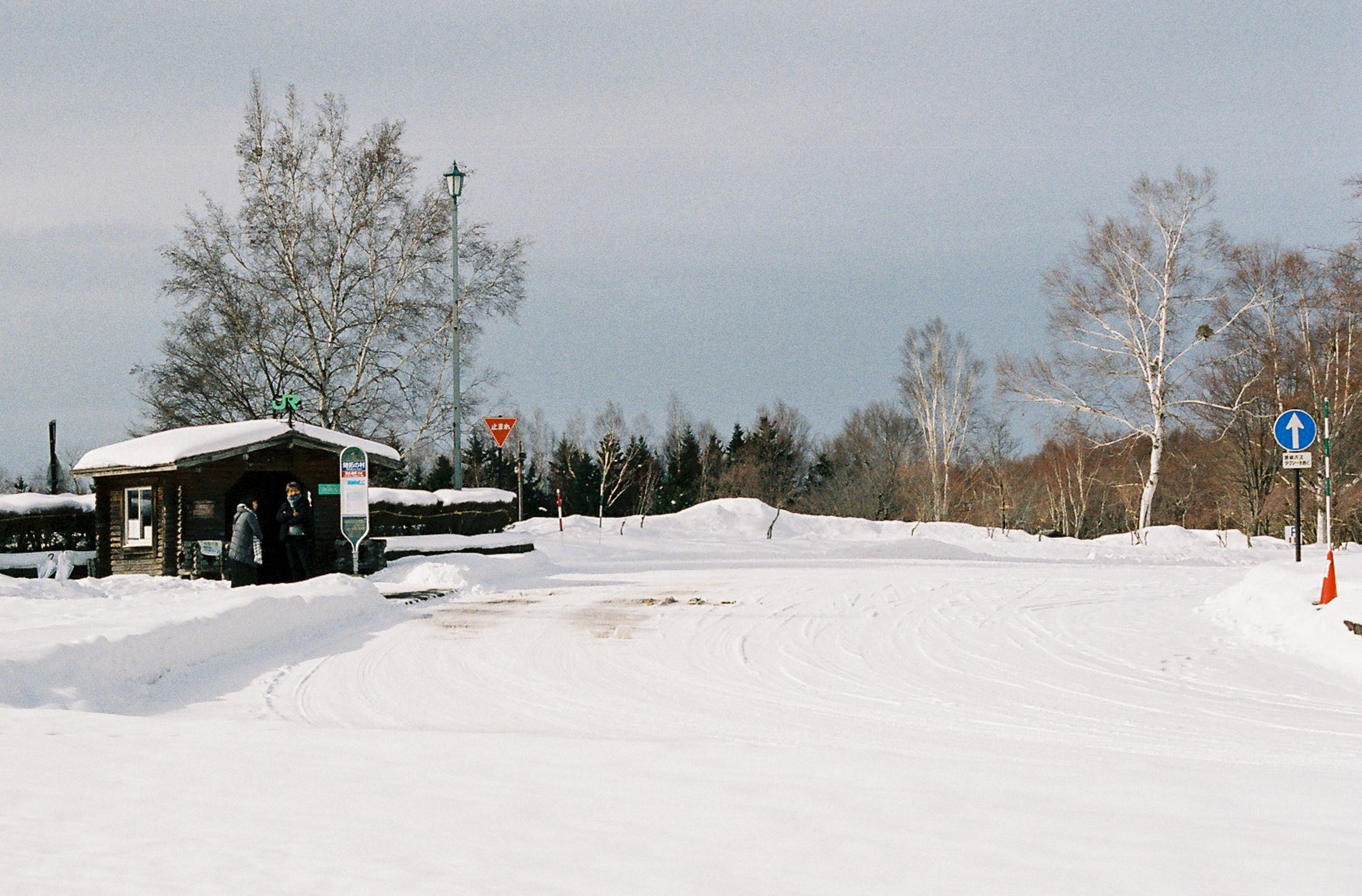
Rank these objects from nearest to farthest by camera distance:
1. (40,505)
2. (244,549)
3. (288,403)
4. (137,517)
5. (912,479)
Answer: (244,549) < (288,403) < (137,517) < (40,505) < (912,479)

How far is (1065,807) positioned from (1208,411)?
38588 mm

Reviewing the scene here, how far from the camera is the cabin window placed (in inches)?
859

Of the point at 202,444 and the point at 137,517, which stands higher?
the point at 202,444

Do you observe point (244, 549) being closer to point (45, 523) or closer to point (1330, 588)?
point (45, 523)

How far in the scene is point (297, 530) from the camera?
2098cm

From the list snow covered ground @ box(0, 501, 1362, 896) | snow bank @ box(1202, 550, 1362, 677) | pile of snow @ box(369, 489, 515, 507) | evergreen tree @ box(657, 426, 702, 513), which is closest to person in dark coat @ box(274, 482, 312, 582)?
snow covered ground @ box(0, 501, 1362, 896)

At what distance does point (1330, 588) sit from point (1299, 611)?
1.44 ft

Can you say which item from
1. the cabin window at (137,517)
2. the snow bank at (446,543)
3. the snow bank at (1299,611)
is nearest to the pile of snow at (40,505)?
the cabin window at (137,517)

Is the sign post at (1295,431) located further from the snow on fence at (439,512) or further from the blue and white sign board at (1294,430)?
the snow on fence at (439,512)

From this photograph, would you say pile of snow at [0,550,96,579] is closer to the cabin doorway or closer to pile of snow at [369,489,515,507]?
the cabin doorway

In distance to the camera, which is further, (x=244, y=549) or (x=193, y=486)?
(x=193, y=486)

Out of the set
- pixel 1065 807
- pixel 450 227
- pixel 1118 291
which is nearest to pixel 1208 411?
pixel 1118 291

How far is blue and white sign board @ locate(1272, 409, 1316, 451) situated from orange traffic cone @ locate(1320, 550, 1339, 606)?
4.10 meters

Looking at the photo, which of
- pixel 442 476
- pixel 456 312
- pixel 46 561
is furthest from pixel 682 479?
pixel 46 561
